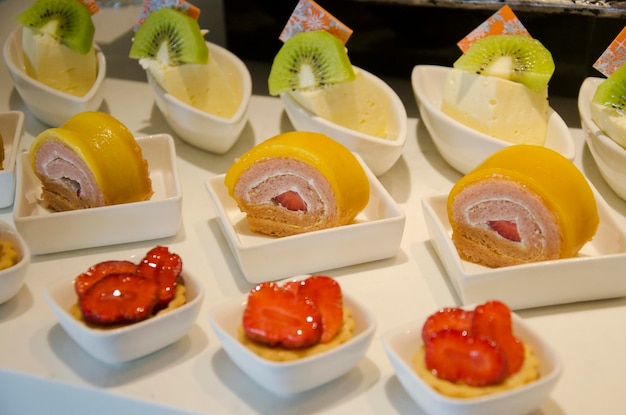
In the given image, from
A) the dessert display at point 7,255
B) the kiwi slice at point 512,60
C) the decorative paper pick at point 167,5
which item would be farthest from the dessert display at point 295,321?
the decorative paper pick at point 167,5

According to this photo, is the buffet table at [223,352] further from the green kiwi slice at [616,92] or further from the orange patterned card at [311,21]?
the orange patterned card at [311,21]

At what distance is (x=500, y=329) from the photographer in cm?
142

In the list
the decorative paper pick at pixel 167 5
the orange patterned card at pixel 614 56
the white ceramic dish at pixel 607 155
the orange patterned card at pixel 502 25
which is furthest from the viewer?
the decorative paper pick at pixel 167 5

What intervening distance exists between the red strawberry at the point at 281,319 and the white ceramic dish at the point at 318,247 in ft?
0.89

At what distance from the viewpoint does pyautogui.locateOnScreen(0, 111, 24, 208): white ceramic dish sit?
83.4 inches

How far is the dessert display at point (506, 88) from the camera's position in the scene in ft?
7.35

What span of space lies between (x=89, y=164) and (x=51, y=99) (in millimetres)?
649

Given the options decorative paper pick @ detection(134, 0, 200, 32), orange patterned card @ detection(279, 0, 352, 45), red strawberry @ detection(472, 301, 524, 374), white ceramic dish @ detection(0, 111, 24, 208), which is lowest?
white ceramic dish @ detection(0, 111, 24, 208)

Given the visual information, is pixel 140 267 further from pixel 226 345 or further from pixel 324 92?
pixel 324 92

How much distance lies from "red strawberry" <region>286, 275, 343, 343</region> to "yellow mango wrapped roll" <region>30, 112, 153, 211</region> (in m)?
0.66

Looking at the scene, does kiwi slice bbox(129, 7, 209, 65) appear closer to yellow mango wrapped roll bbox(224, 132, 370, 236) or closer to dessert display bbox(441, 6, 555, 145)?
yellow mango wrapped roll bbox(224, 132, 370, 236)

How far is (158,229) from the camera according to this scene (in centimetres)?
200

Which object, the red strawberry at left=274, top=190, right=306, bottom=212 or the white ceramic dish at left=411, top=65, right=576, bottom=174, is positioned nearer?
the red strawberry at left=274, top=190, right=306, bottom=212

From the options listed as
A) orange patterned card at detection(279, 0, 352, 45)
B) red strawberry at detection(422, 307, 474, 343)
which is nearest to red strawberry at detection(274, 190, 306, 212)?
red strawberry at detection(422, 307, 474, 343)
